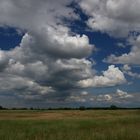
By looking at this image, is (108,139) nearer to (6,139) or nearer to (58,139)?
(58,139)

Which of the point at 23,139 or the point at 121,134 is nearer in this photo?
the point at 23,139

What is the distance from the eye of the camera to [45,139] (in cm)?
1784

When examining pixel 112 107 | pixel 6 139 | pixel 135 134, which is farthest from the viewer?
pixel 112 107

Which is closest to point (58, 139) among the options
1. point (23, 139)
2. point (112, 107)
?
point (23, 139)

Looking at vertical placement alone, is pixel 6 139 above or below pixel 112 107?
below

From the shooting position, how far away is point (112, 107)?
6058 inches

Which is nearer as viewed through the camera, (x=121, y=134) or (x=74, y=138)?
(x=74, y=138)

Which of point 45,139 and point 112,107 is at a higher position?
point 112,107

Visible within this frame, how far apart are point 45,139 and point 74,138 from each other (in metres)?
1.47

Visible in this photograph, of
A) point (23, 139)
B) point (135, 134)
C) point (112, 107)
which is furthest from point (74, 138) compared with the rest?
point (112, 107)

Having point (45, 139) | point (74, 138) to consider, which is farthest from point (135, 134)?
point (45, 139)

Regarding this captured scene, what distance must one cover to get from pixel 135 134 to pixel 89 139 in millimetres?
3466

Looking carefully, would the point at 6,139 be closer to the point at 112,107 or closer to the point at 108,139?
the point at 108,139

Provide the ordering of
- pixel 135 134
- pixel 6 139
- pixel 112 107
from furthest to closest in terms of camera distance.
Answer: pixel 112 107 → pixel 135 134 → pixel 6 139
